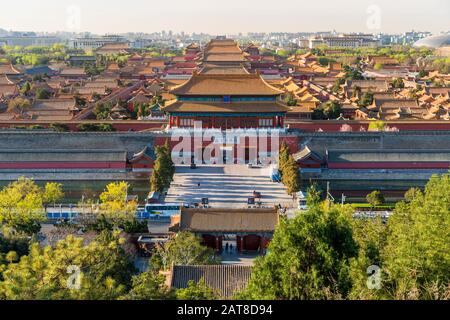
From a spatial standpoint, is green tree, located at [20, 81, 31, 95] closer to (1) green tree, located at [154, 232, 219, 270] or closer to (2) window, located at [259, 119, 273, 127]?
(2) window, located at [259, 119, 273, 127]

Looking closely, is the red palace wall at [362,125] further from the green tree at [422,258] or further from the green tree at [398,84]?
the green tree at [422,258]

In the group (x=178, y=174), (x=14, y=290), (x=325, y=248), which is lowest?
(x=178, y=174)

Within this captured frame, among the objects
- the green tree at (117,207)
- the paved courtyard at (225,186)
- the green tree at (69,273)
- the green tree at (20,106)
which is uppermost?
the green tree at (20,106)

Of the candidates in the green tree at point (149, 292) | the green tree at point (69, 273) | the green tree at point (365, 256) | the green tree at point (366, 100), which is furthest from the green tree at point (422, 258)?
the green tree at point (366, 100)

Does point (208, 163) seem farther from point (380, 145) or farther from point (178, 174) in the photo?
point (380, 145)

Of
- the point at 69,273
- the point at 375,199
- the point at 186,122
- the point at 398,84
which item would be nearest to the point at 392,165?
the point at 375,199
